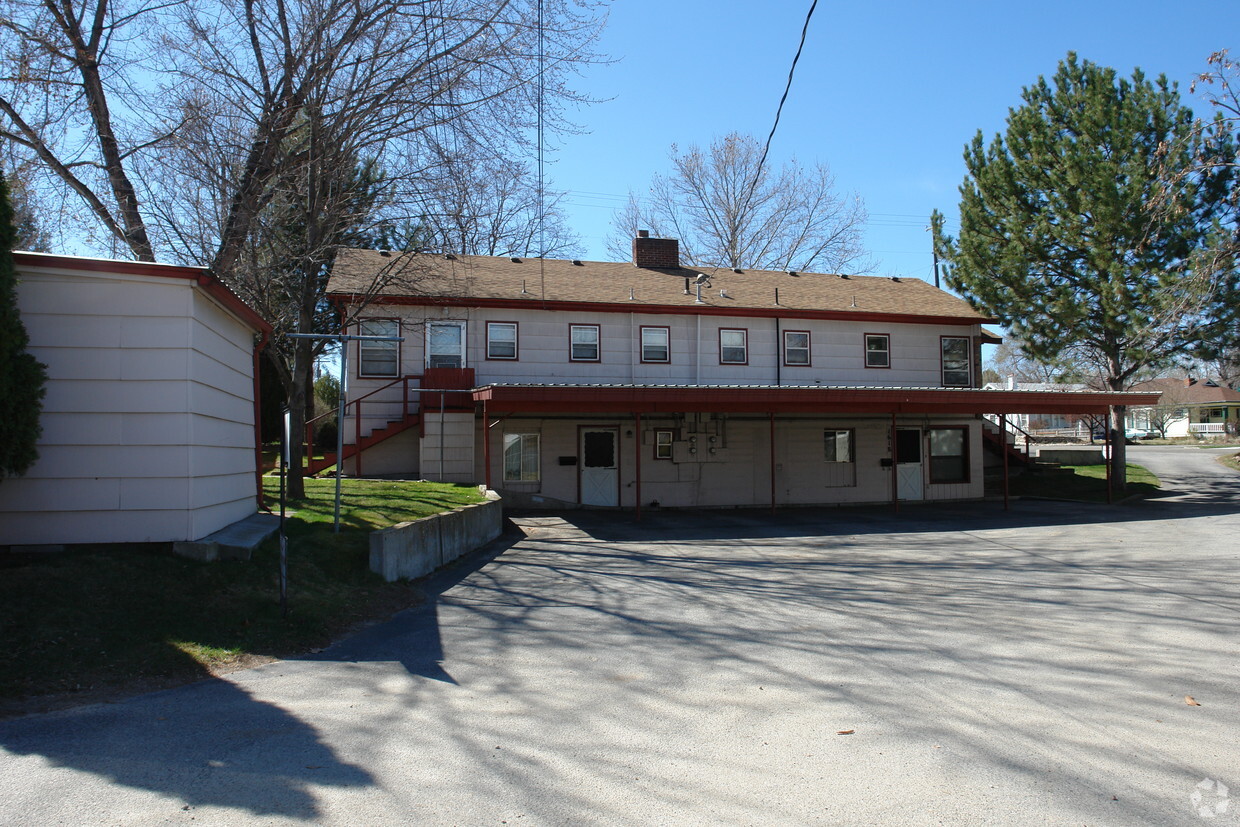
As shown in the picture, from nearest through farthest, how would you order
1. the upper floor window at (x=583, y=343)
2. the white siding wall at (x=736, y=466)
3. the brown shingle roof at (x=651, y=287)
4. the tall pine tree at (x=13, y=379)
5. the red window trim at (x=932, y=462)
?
the tall pine tree at (x=13, y=379), the brown shingle roof at (x=651, y=287), the white siding wall at (x=736, y=466), the upper floor window at (x=583, y=343), the red window trim at (x=932, y=462)

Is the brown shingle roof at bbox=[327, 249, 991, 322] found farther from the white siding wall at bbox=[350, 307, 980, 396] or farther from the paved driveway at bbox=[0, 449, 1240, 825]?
the paved driveway at bbox=[0, 449, 1240, 825]

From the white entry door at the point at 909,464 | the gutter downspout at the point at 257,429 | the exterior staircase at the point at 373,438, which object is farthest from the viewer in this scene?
the white entry door at the point at 909,464

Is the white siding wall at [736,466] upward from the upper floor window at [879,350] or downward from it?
downward

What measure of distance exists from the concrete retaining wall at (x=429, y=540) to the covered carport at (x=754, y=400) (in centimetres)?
277

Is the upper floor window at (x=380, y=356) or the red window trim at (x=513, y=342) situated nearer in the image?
the upper floor window at (x=380, y=356)

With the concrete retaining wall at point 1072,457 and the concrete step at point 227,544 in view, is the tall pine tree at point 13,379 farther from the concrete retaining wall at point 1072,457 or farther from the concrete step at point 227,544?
the concrete retaining wall at point 1072,457

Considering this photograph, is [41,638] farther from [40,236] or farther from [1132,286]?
[1132,286]

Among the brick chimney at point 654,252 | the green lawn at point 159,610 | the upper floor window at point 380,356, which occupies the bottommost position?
the green lawn at point 159,610

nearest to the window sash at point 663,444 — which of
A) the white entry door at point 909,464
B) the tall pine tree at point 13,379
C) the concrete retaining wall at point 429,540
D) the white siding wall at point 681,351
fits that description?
the white siding wall at point 681,351

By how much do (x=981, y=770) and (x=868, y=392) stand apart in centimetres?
1443

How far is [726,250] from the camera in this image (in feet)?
122

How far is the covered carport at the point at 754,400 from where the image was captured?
15969 mm

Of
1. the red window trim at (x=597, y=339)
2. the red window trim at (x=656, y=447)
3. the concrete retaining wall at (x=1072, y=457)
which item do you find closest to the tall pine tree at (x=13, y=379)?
the red window trim at (x=597, y=339)

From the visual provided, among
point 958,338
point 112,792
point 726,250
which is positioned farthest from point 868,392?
point 726,250
